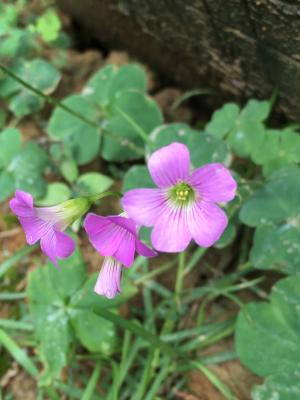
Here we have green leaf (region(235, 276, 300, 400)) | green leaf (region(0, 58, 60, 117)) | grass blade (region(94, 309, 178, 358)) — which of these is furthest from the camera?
green leaf (region(0, 58, 60, 117))

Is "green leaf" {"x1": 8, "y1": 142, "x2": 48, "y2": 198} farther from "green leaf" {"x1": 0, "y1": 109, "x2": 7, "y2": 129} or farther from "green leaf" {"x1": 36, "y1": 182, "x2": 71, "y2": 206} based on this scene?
"green leaf" {"x1": 0, "y1": 109, "x2": 7, "y2": 129}

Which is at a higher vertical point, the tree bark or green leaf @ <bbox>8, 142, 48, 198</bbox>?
the tree bark

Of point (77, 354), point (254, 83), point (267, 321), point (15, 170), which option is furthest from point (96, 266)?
point (254, 83)

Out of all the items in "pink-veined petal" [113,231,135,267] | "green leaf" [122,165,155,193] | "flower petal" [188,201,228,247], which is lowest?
"green leaf" [122,165,155,193]

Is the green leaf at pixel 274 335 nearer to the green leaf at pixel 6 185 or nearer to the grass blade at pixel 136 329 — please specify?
the grass blade at pixel 136 329

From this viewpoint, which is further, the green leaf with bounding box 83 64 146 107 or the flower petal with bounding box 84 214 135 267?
the green leaf with bounding box 83 64 146 107

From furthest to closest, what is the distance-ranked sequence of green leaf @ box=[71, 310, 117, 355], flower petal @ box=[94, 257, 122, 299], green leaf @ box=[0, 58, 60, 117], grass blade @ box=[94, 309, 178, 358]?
green leaf @ box=[0, 58, 60, 117], green leaf @ box=[71, 310, 117, 355], grass blade @ box=[94, 309, 178, 358], flower petal @ box=[94, 257, 122, 299]

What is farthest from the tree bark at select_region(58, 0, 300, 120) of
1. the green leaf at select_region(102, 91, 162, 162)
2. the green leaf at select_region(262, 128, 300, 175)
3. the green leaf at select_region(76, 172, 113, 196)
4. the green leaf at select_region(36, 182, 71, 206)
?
the green leaf at select_region(36, 182, 71, 206)
